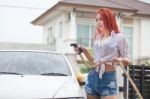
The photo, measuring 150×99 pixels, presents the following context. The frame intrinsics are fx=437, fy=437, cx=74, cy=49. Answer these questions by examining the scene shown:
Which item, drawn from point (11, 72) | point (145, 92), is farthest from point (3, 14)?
point (11, 72)

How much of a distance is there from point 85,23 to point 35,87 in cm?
1943

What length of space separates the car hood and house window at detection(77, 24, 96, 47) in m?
18.6

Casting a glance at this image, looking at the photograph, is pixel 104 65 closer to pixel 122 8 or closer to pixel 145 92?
pixel 145 92

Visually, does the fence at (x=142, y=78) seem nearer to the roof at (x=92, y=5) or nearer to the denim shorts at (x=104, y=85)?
the denim shorts at (x=104, y=85)

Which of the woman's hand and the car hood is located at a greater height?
the woman's hand

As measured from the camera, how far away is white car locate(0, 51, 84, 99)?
505 centimetres

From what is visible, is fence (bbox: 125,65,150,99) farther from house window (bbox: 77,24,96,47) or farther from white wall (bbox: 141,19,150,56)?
white wall (bbox: 141,19,150,56)

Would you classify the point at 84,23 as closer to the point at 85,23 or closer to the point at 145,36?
the point at 85,23

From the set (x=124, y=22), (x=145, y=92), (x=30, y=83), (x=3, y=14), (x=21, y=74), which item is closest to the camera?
(x=30, y=83)

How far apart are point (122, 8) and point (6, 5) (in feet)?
40.3

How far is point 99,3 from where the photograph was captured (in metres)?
24.7

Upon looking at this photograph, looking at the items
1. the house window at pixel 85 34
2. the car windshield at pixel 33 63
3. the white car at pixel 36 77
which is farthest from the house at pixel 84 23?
the white car at pixel 36 77

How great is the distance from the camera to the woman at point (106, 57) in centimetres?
488

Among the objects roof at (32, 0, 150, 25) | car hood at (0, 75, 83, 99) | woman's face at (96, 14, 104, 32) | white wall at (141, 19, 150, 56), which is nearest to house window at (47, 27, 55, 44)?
roof at (32, 0, 150, 25)
